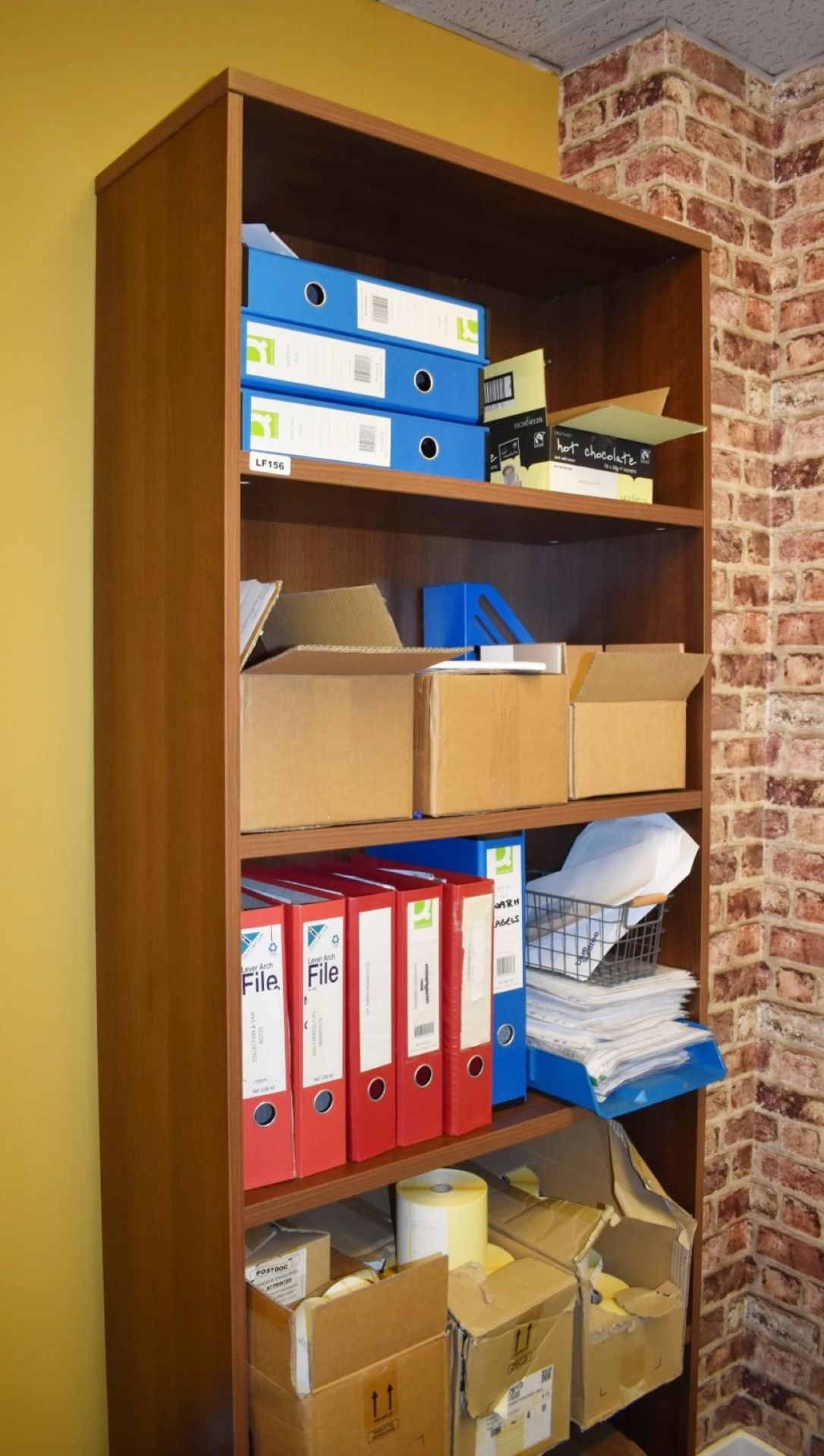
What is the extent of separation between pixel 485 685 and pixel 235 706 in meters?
0.41

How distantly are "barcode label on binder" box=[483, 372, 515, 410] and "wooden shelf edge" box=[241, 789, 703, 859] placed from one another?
24.2 inches

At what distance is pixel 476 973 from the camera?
5.22 feet

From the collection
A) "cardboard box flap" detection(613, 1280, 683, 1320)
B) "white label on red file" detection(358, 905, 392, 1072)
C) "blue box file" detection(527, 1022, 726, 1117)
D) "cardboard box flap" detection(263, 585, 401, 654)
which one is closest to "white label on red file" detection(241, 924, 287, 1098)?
"white label on red file" detection(358, 905, 392, 1072)

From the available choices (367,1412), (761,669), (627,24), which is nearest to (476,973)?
(367,1412)

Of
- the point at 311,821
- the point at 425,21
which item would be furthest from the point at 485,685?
the point at 425,21

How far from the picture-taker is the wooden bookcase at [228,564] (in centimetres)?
130

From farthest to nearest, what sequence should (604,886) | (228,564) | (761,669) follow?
(761,669)
(604,886)
(228,564)

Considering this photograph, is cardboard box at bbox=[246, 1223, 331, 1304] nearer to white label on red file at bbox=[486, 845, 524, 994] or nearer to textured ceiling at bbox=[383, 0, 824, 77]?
white label on red file at bbox=[486, 845, 524, 994]

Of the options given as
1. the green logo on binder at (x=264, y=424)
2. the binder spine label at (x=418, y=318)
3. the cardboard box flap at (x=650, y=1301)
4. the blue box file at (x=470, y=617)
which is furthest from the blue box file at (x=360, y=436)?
the cardboard box flap at (x=650, y=1301)

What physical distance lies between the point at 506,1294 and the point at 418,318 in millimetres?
1337

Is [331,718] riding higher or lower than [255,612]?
lower

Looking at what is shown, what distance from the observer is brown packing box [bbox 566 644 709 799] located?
5.55 ft

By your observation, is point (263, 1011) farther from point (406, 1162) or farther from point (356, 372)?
point (356, 372)

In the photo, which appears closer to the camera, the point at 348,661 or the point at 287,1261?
the point at 348,661
